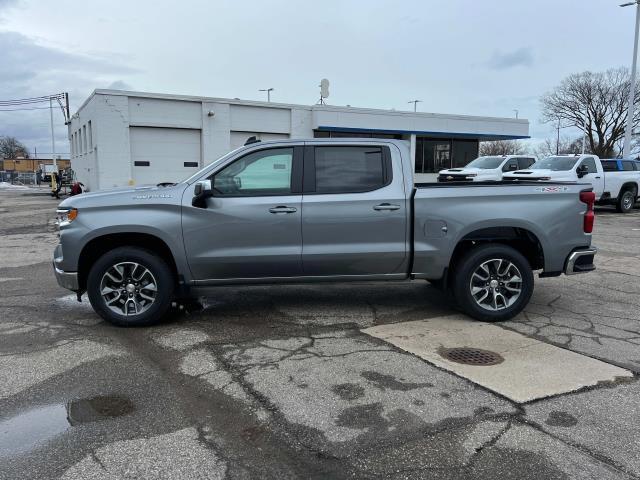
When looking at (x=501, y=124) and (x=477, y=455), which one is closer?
(x=477, y=455)

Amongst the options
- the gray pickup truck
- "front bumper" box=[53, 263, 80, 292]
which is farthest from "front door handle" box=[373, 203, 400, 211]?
"front bumper" box=[53, 263, 80, 292]

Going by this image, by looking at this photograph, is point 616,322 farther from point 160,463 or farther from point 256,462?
point 160,463

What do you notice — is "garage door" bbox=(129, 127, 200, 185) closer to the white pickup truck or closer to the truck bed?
the white pickup truck

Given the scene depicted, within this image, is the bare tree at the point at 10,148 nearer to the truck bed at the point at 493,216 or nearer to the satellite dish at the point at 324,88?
the satellite dish at the point at 324,88

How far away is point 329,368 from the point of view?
4.40 m

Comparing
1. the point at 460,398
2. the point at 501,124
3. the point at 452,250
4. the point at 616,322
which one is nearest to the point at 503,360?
the point at 460,398

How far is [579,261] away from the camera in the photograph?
5.74m

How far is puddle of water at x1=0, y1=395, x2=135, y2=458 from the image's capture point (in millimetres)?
3234

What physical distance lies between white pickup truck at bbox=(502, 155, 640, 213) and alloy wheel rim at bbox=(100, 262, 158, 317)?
1330cm

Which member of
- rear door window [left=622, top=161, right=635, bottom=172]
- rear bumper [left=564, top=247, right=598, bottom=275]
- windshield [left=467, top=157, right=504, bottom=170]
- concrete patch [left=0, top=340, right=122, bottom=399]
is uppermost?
windshield [left=467, top=157, right=504, bottom=170]

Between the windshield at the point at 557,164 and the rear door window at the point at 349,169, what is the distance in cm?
1371

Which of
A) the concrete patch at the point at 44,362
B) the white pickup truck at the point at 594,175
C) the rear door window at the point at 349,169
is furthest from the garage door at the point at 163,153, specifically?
the concrete patch at the point at 44,362

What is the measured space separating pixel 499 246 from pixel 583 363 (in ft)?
5.26

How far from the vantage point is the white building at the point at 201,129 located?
24547 mm
